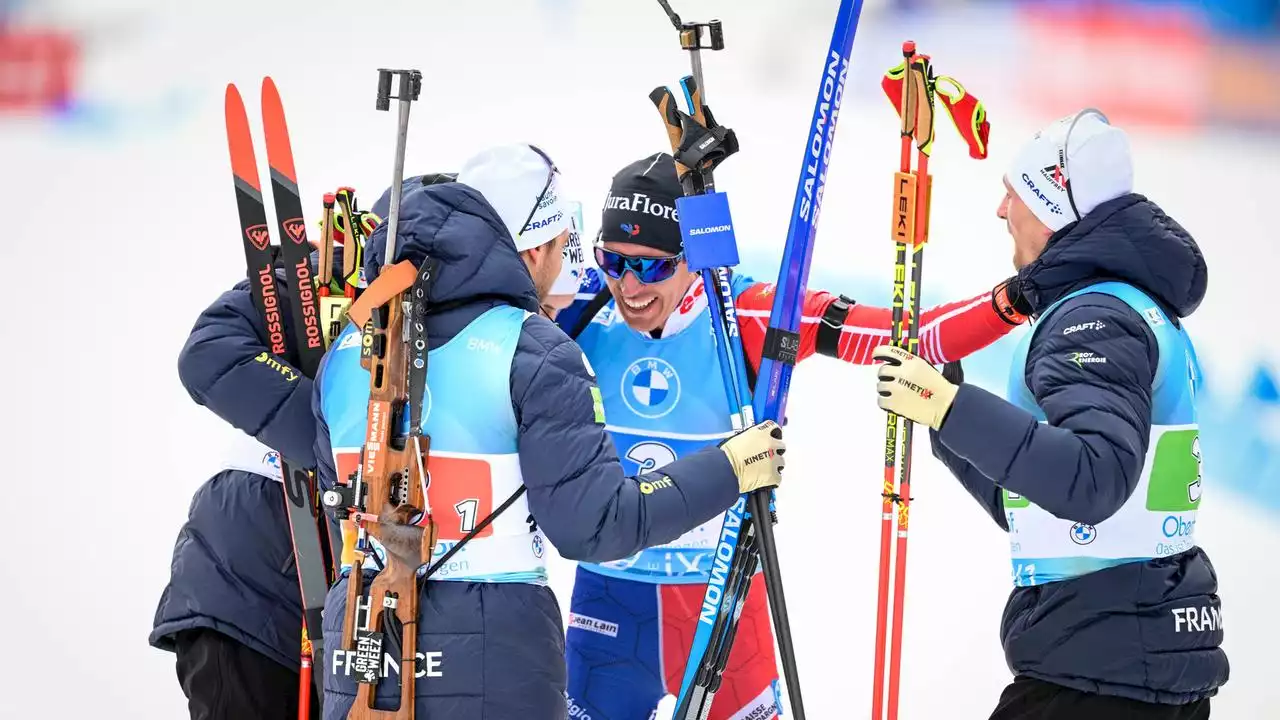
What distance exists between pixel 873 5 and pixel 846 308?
306 cm

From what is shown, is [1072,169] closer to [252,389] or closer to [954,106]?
[954,106]

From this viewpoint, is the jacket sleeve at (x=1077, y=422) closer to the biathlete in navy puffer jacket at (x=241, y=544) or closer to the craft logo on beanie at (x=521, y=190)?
the craft logo on beanie at (x=521, y=190)

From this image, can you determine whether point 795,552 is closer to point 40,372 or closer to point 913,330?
point 913,330

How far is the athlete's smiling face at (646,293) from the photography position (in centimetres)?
345

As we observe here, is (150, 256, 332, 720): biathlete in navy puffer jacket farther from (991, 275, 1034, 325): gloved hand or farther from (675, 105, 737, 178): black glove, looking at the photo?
(991, 275, 1034, 325): gloved hand

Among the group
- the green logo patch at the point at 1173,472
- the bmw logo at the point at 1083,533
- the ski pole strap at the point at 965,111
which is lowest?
the bmw logo at the point at 1083,533

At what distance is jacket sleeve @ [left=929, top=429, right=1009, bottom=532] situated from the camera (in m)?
3.10

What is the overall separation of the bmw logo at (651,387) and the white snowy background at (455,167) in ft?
6.40

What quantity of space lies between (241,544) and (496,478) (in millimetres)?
1071

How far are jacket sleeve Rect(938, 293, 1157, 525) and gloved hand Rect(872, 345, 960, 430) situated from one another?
28 mm

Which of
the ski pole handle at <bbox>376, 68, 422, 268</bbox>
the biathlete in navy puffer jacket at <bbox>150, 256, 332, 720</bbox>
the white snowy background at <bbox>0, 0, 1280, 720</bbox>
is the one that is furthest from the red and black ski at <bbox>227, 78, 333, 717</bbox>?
the white snowy background at <bbox>0, 0, 1280, 720</bbox>

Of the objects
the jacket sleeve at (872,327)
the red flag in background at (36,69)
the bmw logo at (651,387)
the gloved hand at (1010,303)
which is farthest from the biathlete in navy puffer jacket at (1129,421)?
the red flag in background at (36,69)

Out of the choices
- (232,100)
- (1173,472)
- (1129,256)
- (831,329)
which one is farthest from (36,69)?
(1173,472)

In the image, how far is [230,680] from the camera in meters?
3.27
